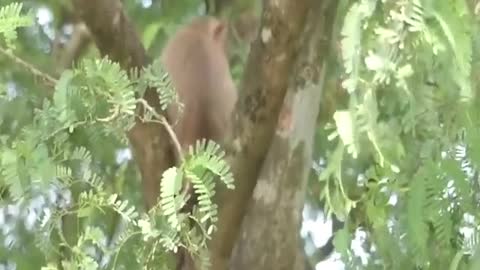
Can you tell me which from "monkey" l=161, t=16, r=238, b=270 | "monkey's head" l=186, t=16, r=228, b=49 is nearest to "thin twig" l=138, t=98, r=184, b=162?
"monkey" l=161, t=16, r=238, b=270

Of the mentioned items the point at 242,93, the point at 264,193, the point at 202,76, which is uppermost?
the point at 202,76

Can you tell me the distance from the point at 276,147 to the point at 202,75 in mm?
465

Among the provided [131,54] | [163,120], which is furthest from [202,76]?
[163,120]

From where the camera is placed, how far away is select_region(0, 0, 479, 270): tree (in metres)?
0.89

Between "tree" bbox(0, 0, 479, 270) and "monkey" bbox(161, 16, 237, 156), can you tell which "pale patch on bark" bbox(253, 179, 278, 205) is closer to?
"tree" bbox(0, 0, 479, 270)

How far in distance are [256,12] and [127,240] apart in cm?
63

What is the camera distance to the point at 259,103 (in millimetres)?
1195

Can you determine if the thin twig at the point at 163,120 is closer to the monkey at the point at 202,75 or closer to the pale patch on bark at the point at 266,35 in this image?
the pale patch on bark at the point at 266,35

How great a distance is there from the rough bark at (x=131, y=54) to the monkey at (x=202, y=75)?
28 cm

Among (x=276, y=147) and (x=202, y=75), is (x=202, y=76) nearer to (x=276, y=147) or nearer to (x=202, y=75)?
(x=202, y=75)

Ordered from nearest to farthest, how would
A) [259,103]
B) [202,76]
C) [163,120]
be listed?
[163,120] < [259,103] < [202,76]

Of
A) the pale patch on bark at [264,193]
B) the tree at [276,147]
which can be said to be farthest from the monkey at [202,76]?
the pale patch on bark at [264,193]

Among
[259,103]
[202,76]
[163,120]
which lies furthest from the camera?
[202,76]

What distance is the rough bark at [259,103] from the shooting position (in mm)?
1147
